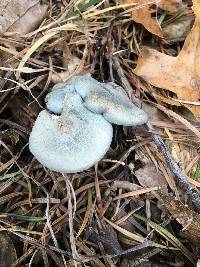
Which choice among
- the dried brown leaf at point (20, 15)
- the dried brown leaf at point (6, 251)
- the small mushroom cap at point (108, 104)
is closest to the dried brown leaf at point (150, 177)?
the small mushroom cap at point (108, 104)

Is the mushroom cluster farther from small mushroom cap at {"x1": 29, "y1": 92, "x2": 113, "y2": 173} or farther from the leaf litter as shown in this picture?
the leaf litter

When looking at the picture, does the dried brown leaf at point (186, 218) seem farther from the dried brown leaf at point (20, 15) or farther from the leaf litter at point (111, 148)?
the dried brown leaf at point (20, 15)

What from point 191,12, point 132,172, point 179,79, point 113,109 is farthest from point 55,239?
point 191,12

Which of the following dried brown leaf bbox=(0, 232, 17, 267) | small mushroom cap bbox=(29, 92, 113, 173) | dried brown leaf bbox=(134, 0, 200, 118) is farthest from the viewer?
dried brown leaf bbox=(134, 0, 200, 118)

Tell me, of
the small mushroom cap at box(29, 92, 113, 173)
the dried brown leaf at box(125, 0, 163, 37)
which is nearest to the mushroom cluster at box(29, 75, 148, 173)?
the small mushroom cap at box(29, 92, 113, 173)

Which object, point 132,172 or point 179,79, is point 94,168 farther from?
point 179,79
